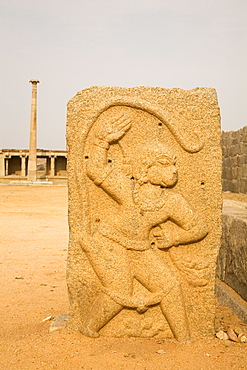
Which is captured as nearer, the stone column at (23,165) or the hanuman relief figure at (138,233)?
the hanuman relief figure at (138,233)

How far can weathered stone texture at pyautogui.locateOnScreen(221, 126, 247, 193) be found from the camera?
12578 millimetres

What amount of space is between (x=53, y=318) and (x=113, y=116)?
6.64 ft

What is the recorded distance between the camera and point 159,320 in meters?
3.30

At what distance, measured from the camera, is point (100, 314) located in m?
3.23

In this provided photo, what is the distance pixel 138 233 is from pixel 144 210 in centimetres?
19

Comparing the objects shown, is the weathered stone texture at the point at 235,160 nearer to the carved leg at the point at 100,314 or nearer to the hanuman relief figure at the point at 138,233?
the hanuman relief figure at the point at 138,233

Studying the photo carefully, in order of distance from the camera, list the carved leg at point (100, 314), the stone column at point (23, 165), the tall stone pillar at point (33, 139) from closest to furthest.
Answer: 1. the carved leg at point (100, 314)
2. the tall stone pillar at point (33, 139)
3. the stone column at point (23, 165)

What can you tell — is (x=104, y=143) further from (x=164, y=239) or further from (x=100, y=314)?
(x=100, y=314)

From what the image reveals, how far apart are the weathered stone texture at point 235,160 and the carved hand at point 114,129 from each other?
9829mm

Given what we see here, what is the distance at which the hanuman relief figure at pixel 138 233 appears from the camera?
3.23 metres

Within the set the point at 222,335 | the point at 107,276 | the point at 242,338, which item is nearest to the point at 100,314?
the point at 107,276

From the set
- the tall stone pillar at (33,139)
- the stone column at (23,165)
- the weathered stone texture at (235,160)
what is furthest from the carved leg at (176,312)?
the stone column at (23,165)

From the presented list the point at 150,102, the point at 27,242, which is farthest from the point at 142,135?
the point at 27,242

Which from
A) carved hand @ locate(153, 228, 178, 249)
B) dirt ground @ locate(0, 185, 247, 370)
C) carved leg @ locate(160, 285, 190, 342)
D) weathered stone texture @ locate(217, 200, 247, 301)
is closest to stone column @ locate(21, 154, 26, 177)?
dirt ground @ locate(0, 185, 247, 370)
